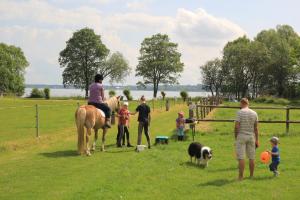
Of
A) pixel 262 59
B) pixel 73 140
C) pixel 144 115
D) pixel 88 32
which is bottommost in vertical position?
pixel 73 140

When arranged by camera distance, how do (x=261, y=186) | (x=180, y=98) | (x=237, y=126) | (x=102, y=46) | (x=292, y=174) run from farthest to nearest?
(x=102, y=46) < (x=180, y=98) < (x=292, y=174) < (x=237, y=126) < (x=261, y=186)

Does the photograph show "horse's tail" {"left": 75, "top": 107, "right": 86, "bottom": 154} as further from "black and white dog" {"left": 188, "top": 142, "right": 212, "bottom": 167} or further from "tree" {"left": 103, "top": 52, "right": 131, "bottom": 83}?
"tree" {"left": 103, "top": 52, "right": 131, "bottom": 83}

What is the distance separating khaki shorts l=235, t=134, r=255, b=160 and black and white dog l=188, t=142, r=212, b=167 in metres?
1.78

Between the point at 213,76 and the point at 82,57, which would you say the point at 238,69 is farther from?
the point at 82,57

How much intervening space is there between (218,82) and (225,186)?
83.7 metres

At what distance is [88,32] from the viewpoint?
86.1 meters

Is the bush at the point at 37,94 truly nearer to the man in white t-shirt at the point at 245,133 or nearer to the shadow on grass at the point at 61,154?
the shadow on grass at the point at 61,154

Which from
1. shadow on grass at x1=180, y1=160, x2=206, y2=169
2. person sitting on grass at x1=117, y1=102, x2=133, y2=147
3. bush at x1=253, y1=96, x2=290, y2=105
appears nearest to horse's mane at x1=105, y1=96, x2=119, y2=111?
person sitting on grass at x1=117, y1=102, x2=133, y2=147

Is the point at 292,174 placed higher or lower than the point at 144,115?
lower

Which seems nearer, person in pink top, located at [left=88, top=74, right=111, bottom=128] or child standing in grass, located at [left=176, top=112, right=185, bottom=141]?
person in pink top, located at [left=88, top=74, right=111, bottom=128]

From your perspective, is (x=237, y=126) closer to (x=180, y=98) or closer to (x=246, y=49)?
(x=180, y=98)

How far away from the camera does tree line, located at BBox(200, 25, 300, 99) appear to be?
76.3 meters

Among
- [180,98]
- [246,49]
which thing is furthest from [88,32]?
[246,49]

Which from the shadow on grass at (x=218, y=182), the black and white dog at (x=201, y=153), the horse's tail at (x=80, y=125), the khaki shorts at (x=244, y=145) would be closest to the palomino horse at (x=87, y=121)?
the horse's tail at (x=80, y=125)
